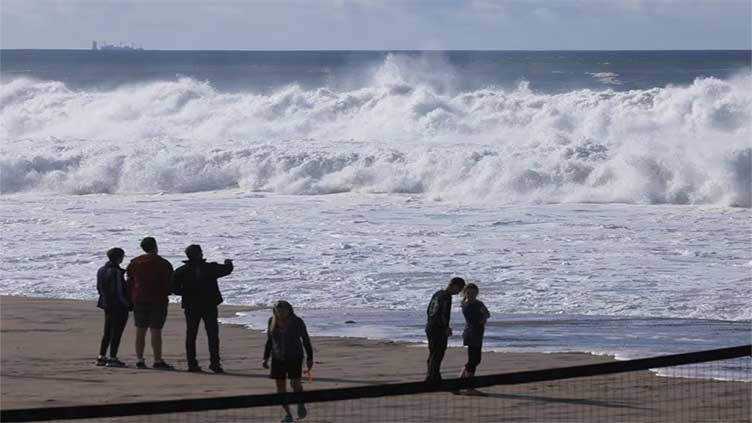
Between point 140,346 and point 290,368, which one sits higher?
point 290,368

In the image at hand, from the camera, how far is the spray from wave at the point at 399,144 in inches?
1220

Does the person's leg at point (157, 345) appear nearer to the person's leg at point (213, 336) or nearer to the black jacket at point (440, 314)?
the person's leg at point (213, 336)

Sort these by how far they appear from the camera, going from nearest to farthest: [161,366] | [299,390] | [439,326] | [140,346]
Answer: [299,390] < [439,326] < [161,366] < [140,346]

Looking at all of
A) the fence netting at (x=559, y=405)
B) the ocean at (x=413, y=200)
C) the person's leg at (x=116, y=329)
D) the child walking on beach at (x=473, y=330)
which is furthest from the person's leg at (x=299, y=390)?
the ocean at (x=413, y=200)

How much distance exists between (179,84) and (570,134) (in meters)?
18.0

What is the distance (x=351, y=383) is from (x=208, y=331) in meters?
1.49

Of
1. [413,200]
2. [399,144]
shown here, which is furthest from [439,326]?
[399,144]

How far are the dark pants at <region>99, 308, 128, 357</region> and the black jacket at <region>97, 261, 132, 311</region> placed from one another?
5 cm

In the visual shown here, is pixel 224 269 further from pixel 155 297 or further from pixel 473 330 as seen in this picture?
pixel 473 330

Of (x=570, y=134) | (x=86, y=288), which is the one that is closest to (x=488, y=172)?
(x=570, y=134)

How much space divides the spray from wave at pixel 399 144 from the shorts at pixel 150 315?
57.7 feet

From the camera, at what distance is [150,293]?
496 inches

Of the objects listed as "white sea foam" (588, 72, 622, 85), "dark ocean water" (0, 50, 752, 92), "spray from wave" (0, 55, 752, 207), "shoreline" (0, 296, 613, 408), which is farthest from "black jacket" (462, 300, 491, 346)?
"white sea foam" (588, 72, 622, 85)

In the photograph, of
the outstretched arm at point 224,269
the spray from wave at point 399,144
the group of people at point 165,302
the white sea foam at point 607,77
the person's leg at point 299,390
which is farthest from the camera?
the white sea foam at point 607,77
